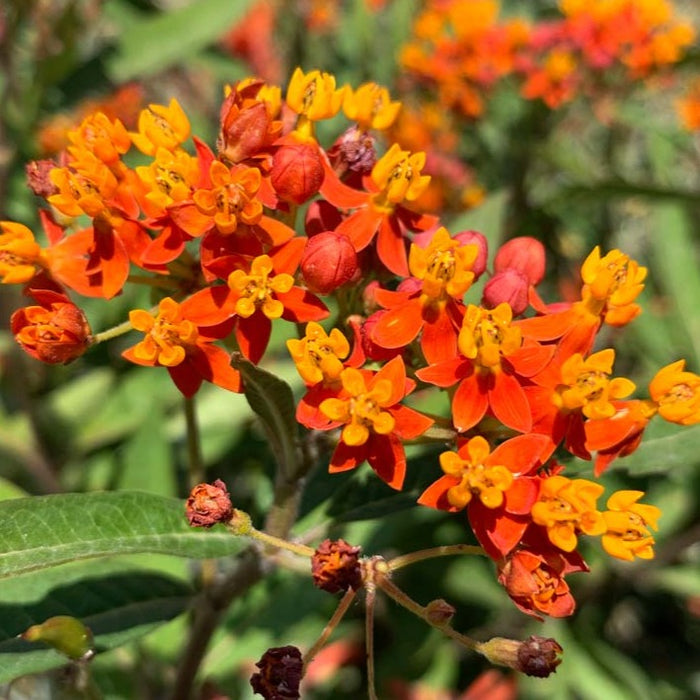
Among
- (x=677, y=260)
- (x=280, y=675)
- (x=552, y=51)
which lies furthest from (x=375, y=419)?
(x=552, y=51)

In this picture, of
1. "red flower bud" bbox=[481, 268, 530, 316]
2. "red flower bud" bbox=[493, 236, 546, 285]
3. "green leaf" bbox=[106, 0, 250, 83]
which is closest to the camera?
"red flower bud" bbox=[481, 268, 530, 316]

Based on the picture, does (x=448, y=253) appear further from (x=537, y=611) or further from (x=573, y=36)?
(x=573, y=36)

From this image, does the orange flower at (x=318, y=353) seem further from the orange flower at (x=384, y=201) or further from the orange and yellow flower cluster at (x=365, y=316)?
the orange flower at (x=384, y=201)

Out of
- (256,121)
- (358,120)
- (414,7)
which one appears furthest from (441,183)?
(256,121)

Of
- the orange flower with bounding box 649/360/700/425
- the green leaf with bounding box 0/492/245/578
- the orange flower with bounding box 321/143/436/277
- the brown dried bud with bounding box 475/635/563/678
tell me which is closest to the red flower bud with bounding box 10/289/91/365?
the green leaf with bounding box 0/492/245/578

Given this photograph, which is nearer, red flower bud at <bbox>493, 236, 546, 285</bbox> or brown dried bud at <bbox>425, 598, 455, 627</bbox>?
brown dried bud at <bbox>425, 598, 455, 627</bbox>

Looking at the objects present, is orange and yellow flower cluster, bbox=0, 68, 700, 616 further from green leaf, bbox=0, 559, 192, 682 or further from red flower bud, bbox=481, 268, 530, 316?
green leaf, bbox=0, 559, 192, 682

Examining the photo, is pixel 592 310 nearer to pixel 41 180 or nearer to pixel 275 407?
pixel 275 407
